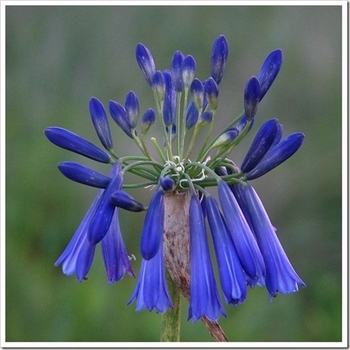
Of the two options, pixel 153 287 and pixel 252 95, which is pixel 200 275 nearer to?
pixel 153 287

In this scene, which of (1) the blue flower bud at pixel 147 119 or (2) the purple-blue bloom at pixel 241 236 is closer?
(2) the purple-blue bloom at pixel 241 236

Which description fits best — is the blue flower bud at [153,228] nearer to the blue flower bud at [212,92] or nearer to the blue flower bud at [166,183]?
the blue flower bud at [166,183]

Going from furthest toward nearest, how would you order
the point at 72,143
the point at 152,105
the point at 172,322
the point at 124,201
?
1. the point at 152,105
2. the point at 72,143
3. the point at 172,322
4. the point at 124,201

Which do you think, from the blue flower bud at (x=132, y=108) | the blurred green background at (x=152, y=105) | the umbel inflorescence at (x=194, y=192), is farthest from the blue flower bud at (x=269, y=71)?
the blurred green background at (x=152, y=105)

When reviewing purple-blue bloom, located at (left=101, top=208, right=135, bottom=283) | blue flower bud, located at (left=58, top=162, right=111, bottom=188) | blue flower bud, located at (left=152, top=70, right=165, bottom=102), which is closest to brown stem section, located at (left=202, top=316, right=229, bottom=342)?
purple-blue bloom, located at (left=101, top=208, right=135, bottom=283)

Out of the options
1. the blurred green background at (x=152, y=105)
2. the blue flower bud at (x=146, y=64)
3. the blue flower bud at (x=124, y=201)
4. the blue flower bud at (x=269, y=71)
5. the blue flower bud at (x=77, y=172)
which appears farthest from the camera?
the blurred green background at (x=152, y=105)

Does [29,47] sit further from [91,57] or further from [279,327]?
[279,327]

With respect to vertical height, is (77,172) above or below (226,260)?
above

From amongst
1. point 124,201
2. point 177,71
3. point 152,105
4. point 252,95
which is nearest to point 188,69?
point 177,71
